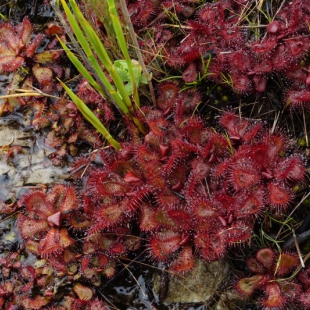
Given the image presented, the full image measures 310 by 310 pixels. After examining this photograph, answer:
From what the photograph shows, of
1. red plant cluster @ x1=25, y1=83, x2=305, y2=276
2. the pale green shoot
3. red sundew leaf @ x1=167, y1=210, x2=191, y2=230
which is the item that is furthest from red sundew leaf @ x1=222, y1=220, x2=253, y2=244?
the pale green shoot

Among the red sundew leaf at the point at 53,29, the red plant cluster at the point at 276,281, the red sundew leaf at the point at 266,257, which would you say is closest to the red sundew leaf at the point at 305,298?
the red plant cluster at the point at 276,281

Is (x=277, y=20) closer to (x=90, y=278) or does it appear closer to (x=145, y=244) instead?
Answer: (x=145, y=244)

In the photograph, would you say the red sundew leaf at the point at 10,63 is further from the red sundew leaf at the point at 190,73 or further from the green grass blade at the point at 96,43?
the red sundew leaf at the point at 190,73

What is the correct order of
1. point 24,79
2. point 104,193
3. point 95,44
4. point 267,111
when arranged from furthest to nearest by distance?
point 24,79 < point 267,111 < point 104,193 < point 95,44

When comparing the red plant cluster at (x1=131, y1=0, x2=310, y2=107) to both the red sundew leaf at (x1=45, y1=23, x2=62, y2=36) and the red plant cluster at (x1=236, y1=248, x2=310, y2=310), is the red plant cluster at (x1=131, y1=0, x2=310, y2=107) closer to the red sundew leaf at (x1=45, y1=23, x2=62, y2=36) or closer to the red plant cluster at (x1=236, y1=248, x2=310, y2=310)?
the red sundew leaf at (x1=45, y1=23, x2=62, y2=36)

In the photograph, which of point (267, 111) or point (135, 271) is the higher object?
point (267, 111)

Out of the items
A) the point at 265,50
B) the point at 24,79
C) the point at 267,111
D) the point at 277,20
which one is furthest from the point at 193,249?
the point at 24,79

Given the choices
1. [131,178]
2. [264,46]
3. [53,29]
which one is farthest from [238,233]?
[53,29]
